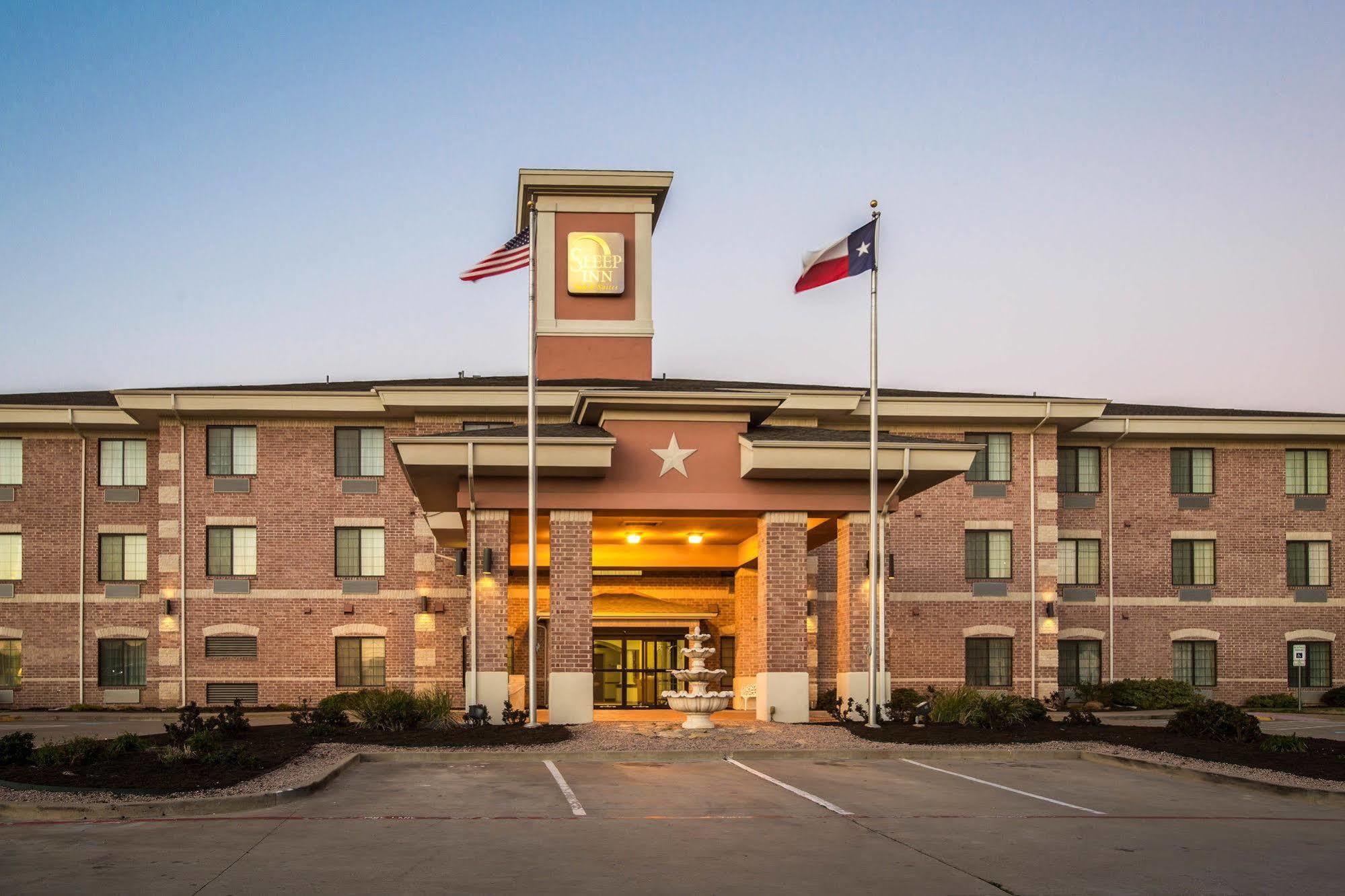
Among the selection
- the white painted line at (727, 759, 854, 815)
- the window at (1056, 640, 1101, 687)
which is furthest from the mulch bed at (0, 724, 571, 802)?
the window at (1056, 640, 1101, 687)

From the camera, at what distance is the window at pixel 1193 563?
121 feet

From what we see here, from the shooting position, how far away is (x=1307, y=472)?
1478 inches

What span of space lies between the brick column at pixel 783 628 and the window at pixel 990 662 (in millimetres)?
11921

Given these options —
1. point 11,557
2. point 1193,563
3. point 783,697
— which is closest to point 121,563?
point 11,557

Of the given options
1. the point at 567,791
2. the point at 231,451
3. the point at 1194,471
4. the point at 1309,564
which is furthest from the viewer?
the point at 1309,564

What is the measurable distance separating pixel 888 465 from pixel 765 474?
241cm

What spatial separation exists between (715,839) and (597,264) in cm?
2099

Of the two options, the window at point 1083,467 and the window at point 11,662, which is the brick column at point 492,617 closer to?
the window at point 11,662

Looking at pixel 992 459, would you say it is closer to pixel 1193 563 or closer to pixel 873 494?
pixel 1193 563

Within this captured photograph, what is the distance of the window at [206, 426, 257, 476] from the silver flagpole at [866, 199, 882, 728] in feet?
58.2

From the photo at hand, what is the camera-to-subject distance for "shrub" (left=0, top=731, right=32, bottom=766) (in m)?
16.2

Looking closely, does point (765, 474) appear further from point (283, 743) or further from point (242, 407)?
point (242, 407)

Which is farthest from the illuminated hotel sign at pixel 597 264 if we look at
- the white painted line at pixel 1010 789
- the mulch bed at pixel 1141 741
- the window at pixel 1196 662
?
the window at pixel 1196 662

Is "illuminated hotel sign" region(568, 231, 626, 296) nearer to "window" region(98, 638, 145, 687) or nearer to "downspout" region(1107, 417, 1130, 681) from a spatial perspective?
"downspout" region(1107, 417, 1130, 681)
